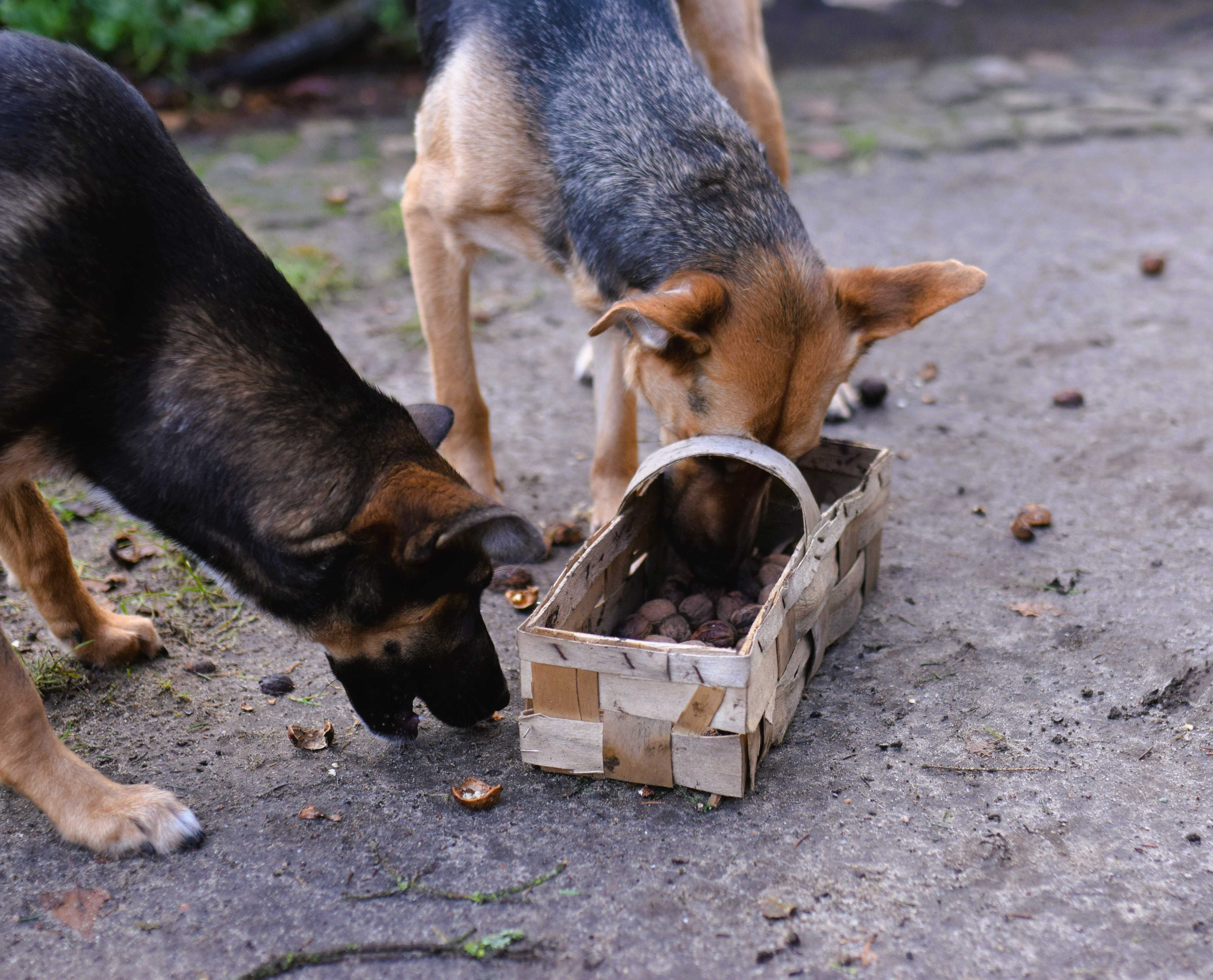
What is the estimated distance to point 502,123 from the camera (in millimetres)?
4047

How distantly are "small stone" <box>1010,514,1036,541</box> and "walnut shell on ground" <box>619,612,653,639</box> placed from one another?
164 centimetres

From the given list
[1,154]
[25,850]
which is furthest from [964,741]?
[1,154]

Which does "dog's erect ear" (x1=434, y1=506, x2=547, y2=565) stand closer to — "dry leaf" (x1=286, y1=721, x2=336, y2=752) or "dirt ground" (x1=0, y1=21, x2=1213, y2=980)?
"dirt ground" (x1=0, y1=21, x2=1213, y2=980)

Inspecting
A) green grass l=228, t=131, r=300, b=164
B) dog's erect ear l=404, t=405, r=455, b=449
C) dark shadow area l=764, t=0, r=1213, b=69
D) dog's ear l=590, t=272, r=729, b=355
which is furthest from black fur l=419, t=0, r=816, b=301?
dark shadow area l=764, t=0, r=1213, b=69

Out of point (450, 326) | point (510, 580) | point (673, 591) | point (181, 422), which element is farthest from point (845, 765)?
point (450, 326)

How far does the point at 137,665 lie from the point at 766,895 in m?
2.20

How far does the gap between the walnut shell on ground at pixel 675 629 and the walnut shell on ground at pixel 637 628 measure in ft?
0.12

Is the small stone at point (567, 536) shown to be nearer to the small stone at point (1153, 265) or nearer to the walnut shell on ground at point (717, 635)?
the walnut shell on ground at point (717, 635)

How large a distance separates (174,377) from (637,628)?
156 centimetres

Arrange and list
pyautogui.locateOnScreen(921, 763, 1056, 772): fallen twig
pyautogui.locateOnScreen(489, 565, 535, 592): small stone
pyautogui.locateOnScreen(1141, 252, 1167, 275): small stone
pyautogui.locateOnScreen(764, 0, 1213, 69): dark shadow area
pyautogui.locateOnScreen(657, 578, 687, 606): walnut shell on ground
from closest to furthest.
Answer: pyautogui.locateOnScreen(921, 763, 1056, 772): fallen twig
pyautogui.locateOnScreen(657, 578, 687, 606): walnut shell on ground
pyautogui.locateOnScreen(489, 565, 535, 592): small stone
pyautogui.locateOnScreen(1141, 252, 1167, 275): small stone
pyautogui.locateOnScreen(764, 0, 1213, 69): dark shadow area

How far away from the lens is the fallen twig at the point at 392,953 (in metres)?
2.53

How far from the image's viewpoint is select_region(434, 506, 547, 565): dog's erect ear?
2.54 meters

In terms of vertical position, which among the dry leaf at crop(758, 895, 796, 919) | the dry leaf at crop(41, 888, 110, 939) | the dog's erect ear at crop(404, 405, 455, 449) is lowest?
the dry leaf at crop(758, 895, 796, 919)

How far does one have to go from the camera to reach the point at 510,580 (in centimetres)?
413
